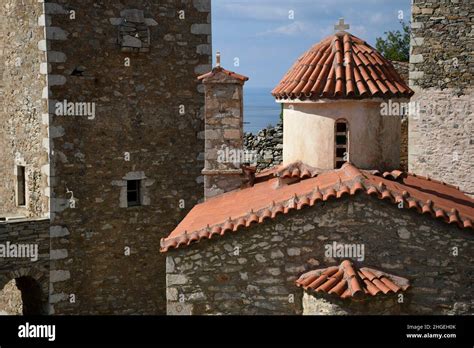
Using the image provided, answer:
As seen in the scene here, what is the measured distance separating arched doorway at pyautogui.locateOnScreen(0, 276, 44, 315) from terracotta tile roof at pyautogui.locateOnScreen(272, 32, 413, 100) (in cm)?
623

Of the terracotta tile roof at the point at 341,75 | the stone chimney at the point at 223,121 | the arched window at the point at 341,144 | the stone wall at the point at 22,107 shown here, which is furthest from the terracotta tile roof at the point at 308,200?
the stone wall at the point at 22,107

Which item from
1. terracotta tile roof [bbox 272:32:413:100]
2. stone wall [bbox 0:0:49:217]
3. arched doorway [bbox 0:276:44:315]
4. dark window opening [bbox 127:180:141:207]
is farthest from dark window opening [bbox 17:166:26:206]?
terracotta tile roof [bbox 272:32:413:100]

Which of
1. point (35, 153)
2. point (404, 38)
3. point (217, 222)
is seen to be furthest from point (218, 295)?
point (404, 38)

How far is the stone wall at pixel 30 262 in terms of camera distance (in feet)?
41.1

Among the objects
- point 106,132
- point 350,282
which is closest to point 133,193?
point 106,132

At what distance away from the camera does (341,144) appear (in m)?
11.0

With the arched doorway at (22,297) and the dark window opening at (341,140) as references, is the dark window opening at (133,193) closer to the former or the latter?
the arched doorway at (22,297)

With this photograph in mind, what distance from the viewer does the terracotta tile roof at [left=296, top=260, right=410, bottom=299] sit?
28.0ft

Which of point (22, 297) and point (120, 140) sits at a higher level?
point (120, 140)

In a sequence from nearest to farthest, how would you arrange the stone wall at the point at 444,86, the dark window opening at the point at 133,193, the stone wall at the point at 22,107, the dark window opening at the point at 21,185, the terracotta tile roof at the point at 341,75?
the terracotta tile roof at the point at 341,75 < the stone wall at the point at 22,107 < the dark window opening at the point at 133,193 < the dark window opening at the point at 21,185 < the stone wall at the point at 444,86

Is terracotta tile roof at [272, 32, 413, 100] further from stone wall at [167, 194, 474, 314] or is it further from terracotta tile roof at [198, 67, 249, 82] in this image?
stone wall at [167, 194, 474, 314]

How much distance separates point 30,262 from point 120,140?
9.57 ft

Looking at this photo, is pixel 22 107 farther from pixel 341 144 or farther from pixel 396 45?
pixel 396 45

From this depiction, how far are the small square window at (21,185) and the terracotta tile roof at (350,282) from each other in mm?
Answer: 7578
